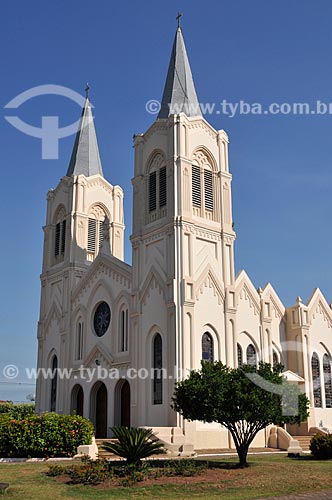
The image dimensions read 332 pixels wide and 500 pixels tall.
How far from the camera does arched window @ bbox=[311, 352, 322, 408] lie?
37.2 m

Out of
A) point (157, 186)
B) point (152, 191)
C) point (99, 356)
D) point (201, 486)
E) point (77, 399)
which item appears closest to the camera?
point (201, 486)

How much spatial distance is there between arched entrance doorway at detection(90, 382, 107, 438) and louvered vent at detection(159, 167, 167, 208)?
38.5ft

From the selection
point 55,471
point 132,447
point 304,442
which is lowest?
point 304,442

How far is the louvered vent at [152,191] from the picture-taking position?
34.9 metres

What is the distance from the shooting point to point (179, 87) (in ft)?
122

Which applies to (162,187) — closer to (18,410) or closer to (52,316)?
(52,316)

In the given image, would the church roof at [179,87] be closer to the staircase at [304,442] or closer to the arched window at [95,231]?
the arched window at [95,231]

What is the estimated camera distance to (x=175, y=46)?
38875mm

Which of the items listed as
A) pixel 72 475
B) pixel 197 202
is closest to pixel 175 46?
pixel 197 202

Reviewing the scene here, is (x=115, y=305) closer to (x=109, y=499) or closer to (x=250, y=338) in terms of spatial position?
(x=250, y=338)

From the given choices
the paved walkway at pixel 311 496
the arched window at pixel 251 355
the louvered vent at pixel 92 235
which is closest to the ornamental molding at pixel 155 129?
the louvered vent at pixel 92 235

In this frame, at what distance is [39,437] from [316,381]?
21162 millimetres

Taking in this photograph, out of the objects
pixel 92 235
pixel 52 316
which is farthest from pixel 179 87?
pixel 52 316

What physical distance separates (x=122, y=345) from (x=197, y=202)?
9.51 m
